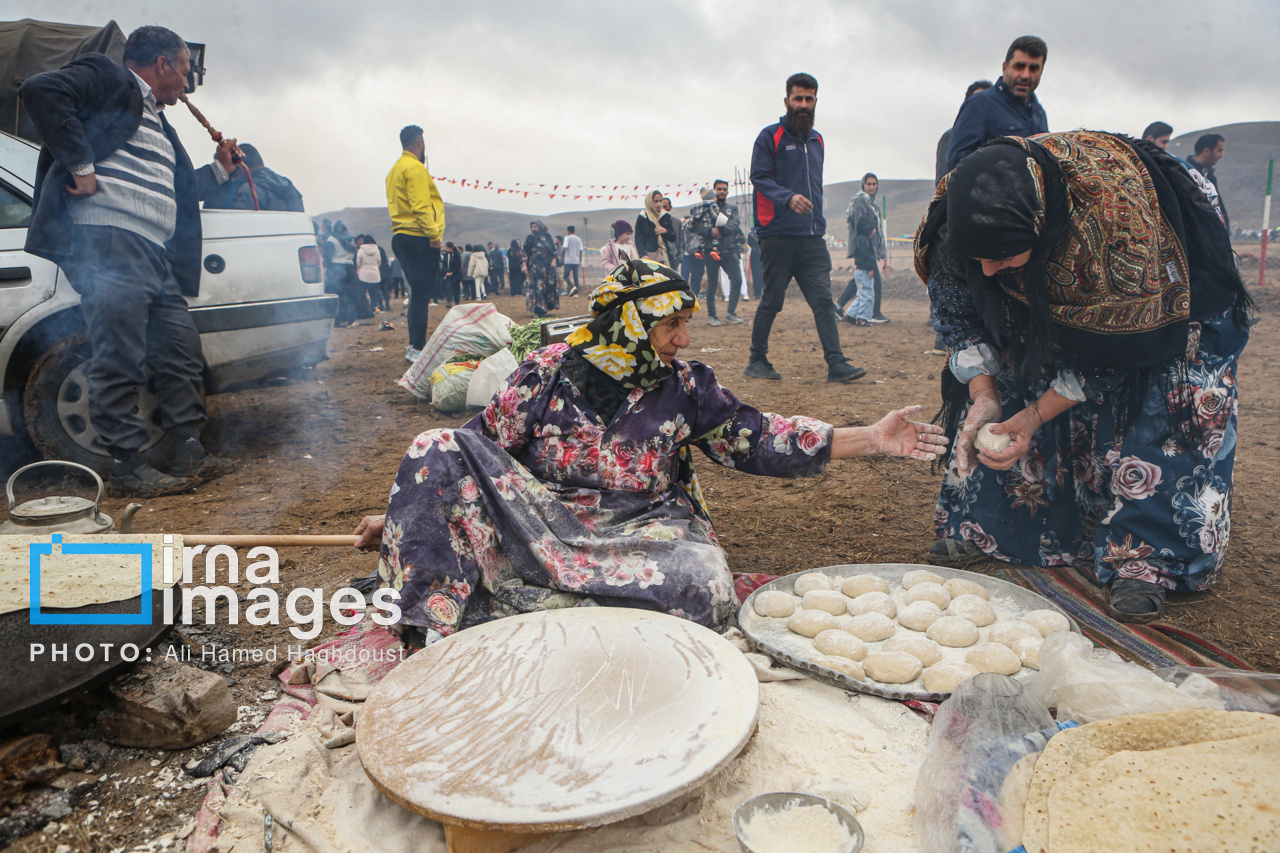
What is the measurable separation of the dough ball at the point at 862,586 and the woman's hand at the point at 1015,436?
0.51 m

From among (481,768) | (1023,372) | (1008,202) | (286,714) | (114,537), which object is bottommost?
(286,714)

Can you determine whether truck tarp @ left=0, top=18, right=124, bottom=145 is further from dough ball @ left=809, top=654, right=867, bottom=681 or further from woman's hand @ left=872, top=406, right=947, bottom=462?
dough ball @ left=809, top=654, right=867, bottom=681

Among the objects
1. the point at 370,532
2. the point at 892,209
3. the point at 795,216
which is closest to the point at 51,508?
the point at 370,532

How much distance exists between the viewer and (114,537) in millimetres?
2203

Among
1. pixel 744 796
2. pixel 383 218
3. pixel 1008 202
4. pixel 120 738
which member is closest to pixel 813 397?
pixel 1008 202

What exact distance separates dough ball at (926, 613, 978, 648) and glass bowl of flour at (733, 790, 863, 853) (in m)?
0.79

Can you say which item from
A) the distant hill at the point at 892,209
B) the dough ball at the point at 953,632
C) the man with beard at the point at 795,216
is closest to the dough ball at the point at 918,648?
the dough ball at the point at 953,632

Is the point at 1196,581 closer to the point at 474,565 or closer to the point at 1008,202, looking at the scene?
the point at 1008,202

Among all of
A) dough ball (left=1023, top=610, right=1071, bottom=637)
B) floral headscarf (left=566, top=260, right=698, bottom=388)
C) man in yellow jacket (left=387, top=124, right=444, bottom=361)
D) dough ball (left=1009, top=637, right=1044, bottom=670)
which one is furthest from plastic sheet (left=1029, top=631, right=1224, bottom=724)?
man in yellow jacket (left=387, top=124, right=444, bottom=361)

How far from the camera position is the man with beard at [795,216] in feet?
18.4

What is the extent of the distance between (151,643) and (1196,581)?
2.94 m

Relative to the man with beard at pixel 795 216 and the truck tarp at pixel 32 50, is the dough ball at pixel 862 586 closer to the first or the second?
the man with beard at pixel 795 216

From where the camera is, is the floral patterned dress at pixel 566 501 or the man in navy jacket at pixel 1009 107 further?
the man in navy jacket at pixel 1009 107

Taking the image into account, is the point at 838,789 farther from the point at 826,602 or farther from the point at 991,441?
the point at 991,441
